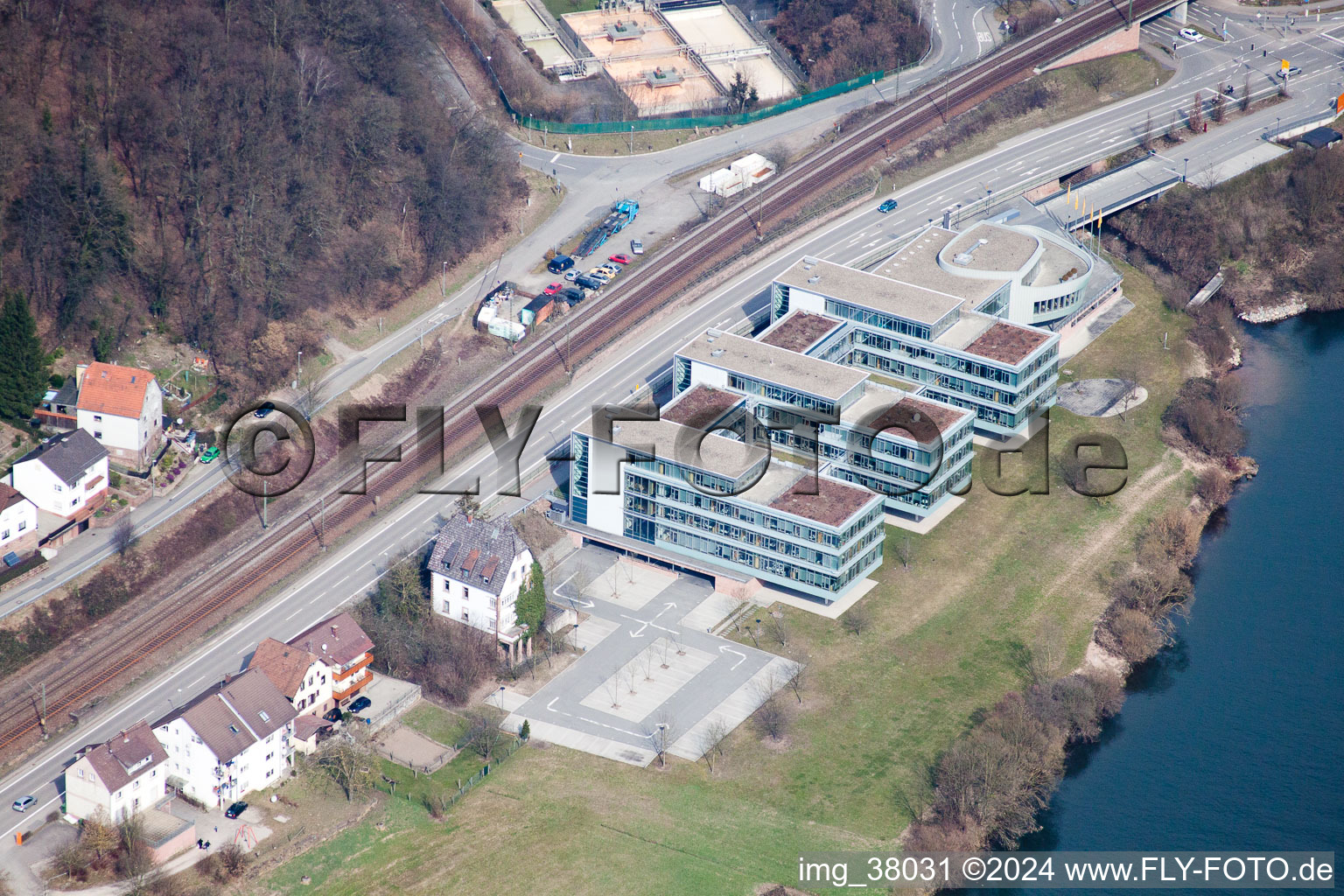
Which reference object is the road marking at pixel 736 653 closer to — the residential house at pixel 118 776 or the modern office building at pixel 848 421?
the modern office building at pixel 848 421

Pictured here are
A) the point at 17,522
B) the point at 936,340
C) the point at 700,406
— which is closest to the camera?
the point at 17,522

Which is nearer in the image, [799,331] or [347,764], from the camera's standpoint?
[347,764]

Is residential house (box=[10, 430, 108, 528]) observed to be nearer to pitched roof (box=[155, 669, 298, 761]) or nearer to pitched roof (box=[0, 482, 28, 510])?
pitched roof (box=[0, 482, 28, 510])

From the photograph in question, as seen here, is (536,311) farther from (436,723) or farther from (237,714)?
(237,714)

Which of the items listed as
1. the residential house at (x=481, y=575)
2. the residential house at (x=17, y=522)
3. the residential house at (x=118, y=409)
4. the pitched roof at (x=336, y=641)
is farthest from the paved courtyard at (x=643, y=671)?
the residential house at (x=17, y=522)

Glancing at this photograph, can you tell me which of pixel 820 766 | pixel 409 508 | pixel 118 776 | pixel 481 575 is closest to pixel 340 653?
pixel 481 575

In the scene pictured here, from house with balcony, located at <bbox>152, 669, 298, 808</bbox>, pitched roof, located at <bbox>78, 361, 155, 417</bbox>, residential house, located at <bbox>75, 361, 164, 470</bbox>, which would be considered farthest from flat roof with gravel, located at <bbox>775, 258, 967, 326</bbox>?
house with balcony, located at <bbox>152, 669, 298, 808</bbox>

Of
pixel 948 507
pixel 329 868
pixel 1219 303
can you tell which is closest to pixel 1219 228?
pixel 1219 303
